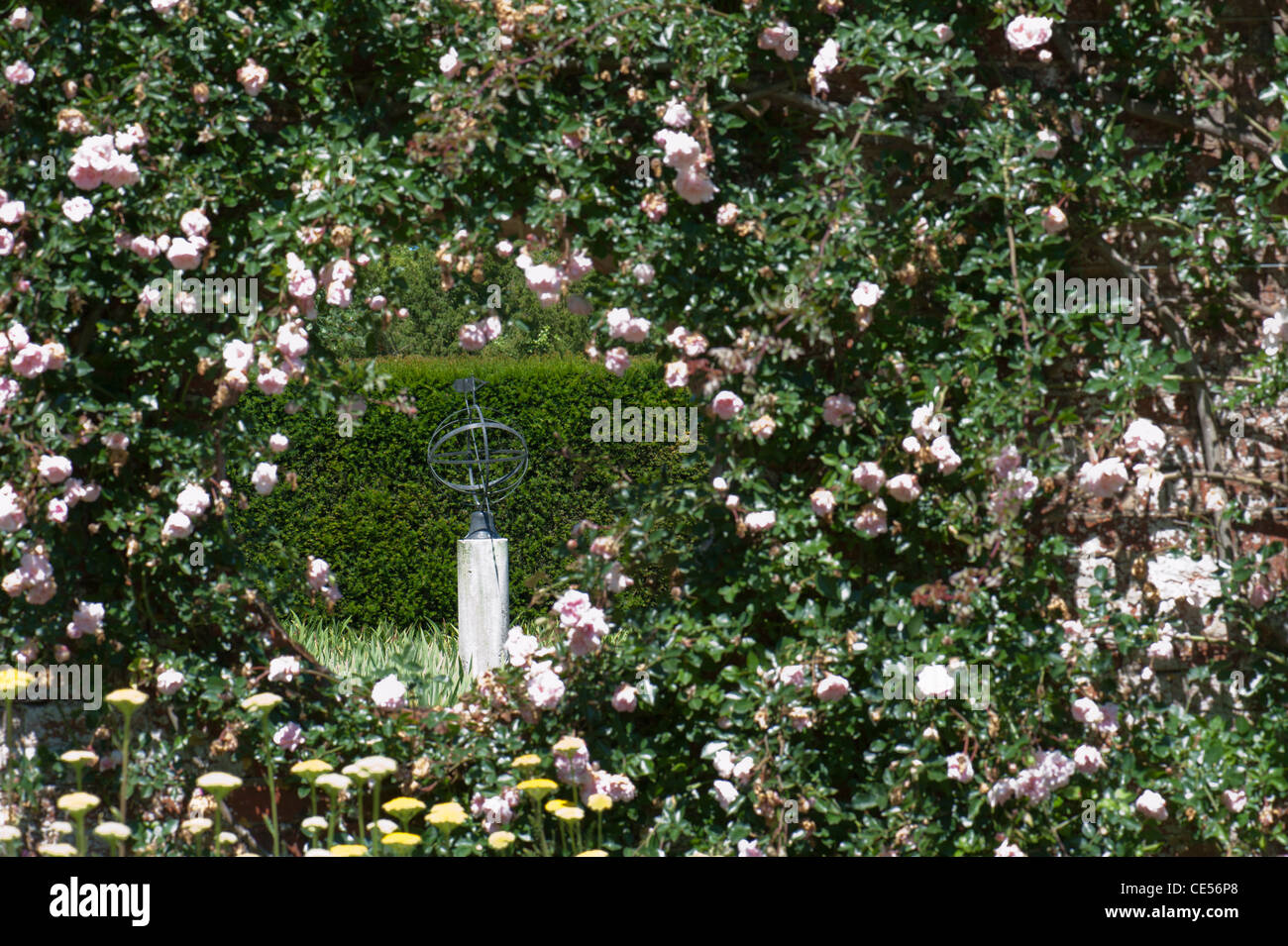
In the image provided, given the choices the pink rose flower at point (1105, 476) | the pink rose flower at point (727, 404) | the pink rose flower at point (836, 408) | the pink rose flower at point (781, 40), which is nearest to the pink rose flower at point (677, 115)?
the pink rose flower at point (781, 40)

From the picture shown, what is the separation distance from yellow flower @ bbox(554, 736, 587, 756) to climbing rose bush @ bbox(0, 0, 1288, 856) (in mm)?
59

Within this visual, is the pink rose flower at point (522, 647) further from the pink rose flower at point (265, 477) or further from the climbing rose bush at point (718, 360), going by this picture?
the pink rose flower at point (265, 477)

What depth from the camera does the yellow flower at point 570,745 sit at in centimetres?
282

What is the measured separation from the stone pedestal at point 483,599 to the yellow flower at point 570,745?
257 centimetres

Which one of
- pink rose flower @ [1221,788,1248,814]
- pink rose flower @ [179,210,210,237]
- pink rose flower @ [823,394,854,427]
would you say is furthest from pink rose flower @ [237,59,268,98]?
pink rose flower @ [1221,788,1248,814]

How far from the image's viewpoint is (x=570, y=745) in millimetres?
Result: 2828

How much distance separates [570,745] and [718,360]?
3.44 feet

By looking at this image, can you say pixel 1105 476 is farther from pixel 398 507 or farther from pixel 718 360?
pixel 398 507

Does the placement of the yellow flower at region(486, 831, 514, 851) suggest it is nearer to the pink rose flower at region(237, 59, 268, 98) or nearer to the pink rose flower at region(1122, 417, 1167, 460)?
the pink rose flower at region(1122, 417, 1167, 460)

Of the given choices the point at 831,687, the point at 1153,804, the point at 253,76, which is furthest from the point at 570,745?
the point at 253,76

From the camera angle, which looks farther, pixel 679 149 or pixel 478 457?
pixel 478 457

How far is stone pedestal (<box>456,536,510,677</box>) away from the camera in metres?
5.48

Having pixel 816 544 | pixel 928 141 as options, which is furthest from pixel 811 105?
pixel 816 544
